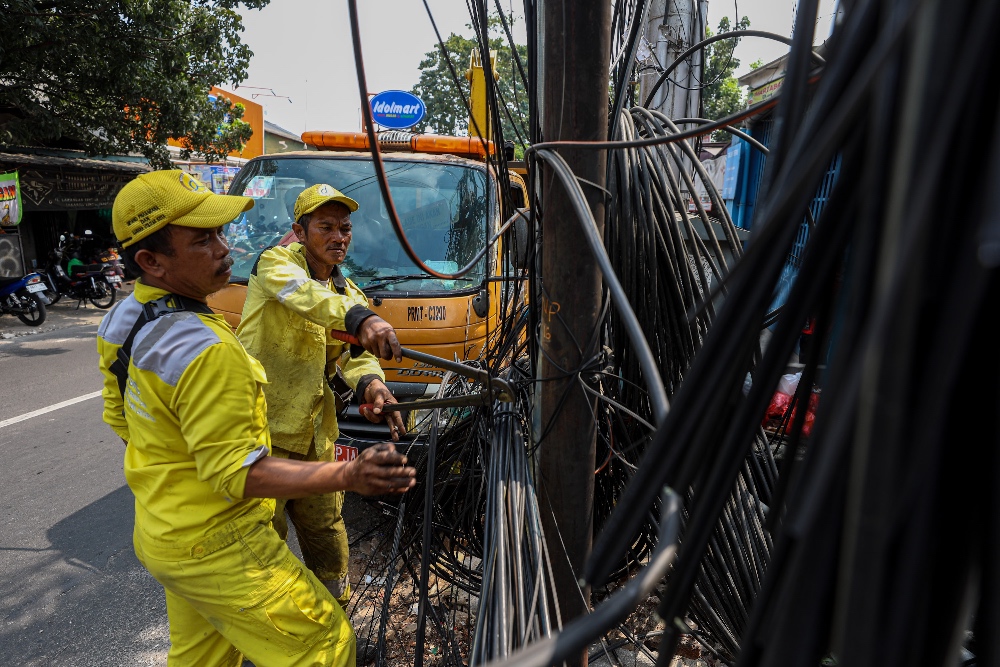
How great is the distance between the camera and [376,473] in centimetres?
179

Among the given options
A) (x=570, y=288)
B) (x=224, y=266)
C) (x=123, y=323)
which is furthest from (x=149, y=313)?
(x=570, y=288)

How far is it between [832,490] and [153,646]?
3316mm

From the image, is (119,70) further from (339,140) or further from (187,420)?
(187,420)

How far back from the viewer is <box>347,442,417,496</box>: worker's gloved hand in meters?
1.79

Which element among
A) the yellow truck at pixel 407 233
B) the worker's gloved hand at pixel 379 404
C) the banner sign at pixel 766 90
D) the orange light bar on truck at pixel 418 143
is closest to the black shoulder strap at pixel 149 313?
the worker's gloved hand at pixel 379 404

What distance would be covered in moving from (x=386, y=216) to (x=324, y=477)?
112 inches

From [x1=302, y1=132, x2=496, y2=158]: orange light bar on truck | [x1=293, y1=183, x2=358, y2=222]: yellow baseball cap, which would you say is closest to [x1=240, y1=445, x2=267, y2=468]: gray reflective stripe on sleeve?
[x1=293, y1=183, x2=358, y2=222]: yellow baseball cap

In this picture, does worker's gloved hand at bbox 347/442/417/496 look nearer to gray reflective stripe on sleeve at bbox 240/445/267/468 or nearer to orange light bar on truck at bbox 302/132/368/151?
gray reflective stripe on sleeve at bbox 240/445/267/468

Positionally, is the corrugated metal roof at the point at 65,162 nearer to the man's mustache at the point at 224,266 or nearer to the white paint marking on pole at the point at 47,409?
the white paint marking on pole at the point at 47,409

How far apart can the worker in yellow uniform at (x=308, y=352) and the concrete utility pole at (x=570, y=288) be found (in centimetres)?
96

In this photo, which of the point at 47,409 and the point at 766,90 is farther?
the point at 766,90

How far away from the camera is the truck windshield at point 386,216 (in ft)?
13.9

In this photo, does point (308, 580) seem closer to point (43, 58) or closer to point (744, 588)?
point (744, 588)

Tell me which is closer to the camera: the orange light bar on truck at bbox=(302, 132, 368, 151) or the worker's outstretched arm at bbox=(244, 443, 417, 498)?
the worker's outstretched arm at bbox=(244, 443, 417, 498)
